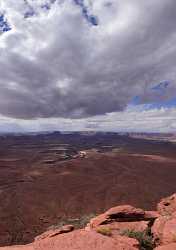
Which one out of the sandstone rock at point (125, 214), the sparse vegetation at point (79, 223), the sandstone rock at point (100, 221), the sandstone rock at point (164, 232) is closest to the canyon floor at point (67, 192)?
the sparse vegetation at point (79, 223)

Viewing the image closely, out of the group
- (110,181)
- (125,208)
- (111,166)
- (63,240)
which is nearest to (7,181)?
(110,181)

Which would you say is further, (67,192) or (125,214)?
(67,192)

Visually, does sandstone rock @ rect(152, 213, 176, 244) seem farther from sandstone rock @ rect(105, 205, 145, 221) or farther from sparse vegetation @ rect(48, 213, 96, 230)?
sparse vegetation @ rect(48, 213, 96, 230)

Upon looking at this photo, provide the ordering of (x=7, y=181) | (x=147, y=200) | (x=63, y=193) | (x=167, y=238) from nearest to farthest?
1. (x=167, y=238)
2. (x=147, y=200)
3. (x=63, y=193)
4. (x=7, y=181)

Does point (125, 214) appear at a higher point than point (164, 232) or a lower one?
lower

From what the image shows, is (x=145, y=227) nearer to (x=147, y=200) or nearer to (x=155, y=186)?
(x=147, y=200)

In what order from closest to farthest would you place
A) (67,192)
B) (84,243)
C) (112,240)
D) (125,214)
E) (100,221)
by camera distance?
1. (84,243)
2. (112,240)
3. (100,221)
4. (125,214)
5. (67,192)

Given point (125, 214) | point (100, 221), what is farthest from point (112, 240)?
point (125, 214)

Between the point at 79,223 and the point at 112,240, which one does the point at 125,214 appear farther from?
the point at 112,240

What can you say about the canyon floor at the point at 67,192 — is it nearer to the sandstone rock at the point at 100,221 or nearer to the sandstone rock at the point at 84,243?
the sandstone rock at the point at 100,221

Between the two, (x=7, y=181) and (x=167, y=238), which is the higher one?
(x=167, y=238)

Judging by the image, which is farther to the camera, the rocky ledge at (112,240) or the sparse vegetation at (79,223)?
the sparse vegetation at (79,223)
